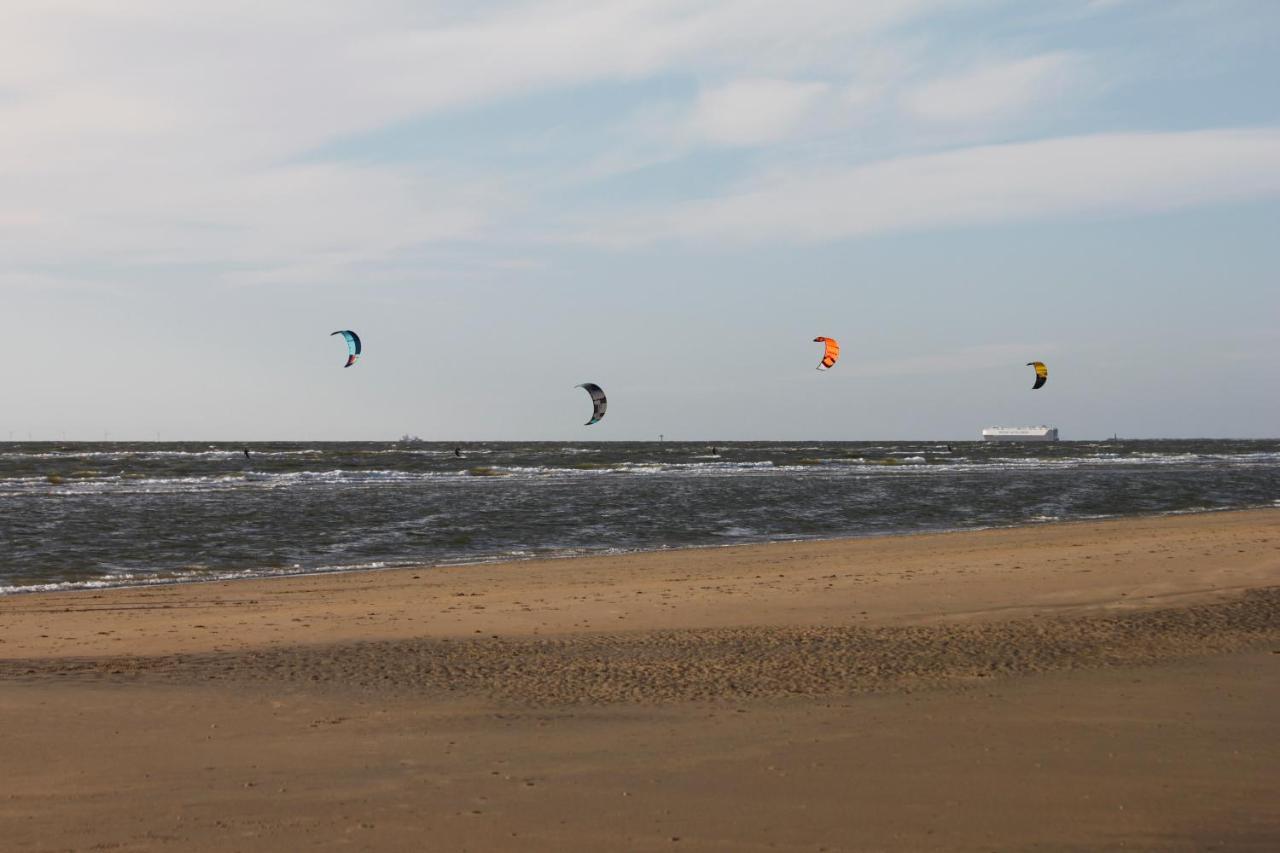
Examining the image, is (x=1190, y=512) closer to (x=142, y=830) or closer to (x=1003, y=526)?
(x=1003, y=526)

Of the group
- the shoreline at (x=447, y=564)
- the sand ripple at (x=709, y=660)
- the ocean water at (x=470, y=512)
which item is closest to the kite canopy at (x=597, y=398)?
the ocean water at (x=470, y=512)

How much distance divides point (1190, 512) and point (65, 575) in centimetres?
2521

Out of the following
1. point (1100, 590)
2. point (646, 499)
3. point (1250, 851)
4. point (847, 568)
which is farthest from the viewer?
point (646, 499)

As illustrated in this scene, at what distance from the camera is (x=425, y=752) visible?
251 inches

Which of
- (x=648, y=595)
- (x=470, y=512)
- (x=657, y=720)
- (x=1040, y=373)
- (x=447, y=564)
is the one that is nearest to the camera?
(x=657, y=720)

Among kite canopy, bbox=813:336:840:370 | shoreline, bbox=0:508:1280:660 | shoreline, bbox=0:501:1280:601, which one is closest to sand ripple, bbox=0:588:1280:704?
shoreline, bbox=0:508:1280:660

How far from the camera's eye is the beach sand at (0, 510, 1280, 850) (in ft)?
17.3

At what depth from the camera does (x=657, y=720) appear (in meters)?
7.12

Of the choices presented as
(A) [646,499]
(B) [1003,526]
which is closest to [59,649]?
(B) [1003,526]

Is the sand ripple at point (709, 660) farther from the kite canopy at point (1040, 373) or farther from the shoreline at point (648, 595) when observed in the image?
the kite canopy at point (1040, 373)

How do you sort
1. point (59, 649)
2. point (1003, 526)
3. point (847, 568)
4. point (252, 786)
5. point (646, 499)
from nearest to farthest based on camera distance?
1. point (252, 786)
2. point (59, 649)
3. point (847, 568)
4. point (1003, 526)
5. point (646, 499)

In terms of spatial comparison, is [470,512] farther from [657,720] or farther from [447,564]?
[657,720]

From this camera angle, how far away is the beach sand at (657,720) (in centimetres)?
526

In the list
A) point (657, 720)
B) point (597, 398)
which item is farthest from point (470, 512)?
point (657, 720)
